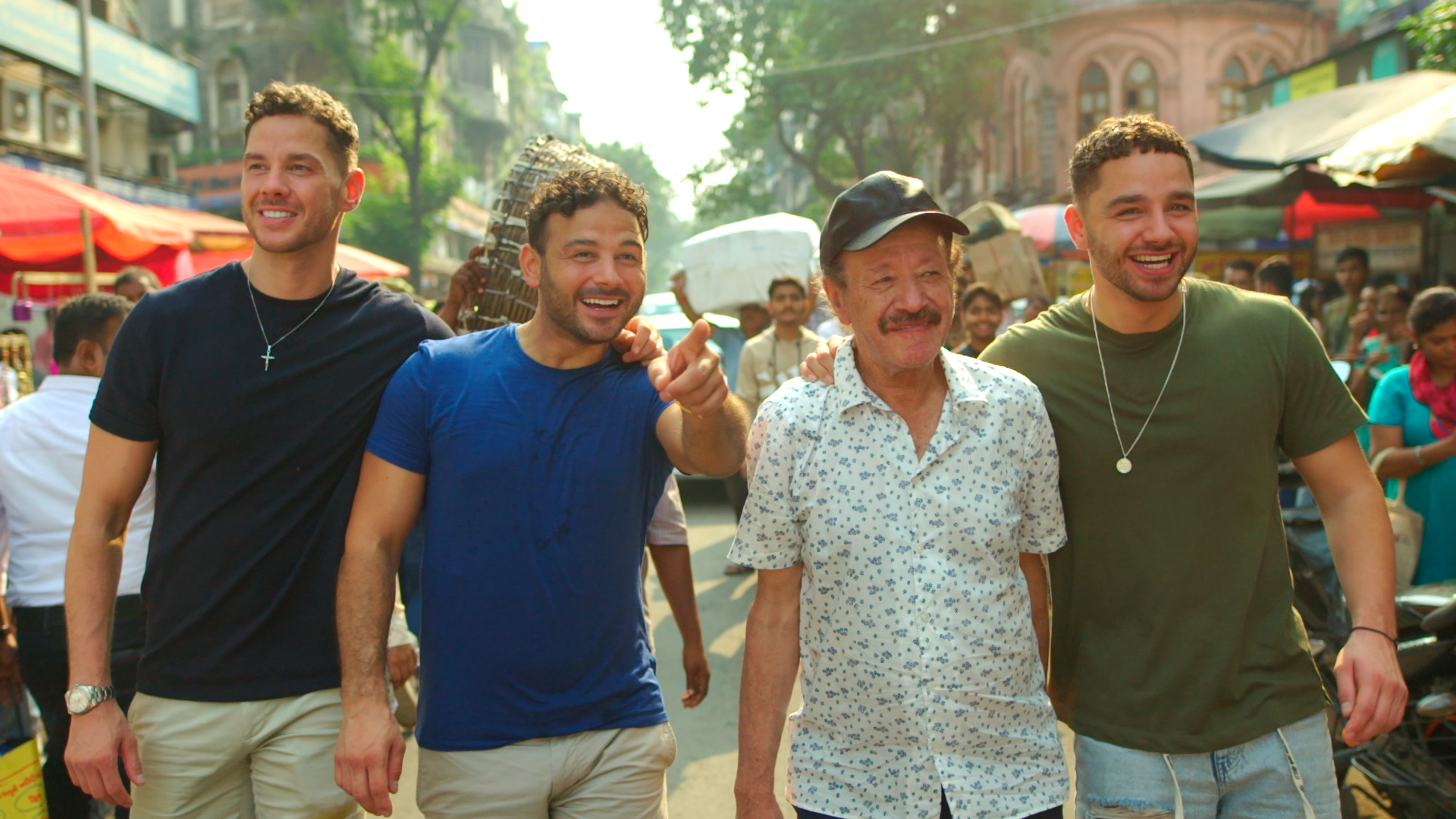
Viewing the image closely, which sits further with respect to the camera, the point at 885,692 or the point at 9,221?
the point at 9,221

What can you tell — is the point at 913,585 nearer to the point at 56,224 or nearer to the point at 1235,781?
the point at 1235,781

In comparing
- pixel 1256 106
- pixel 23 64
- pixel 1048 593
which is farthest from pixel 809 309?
pixel 23 64

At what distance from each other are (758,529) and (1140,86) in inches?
1092

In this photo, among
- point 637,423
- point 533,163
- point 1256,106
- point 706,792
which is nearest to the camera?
point 637,423

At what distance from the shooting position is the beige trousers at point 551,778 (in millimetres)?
2309

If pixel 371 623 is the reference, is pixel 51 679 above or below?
below

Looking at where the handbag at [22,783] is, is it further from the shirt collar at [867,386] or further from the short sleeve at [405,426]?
the shirt collar at [867,386]

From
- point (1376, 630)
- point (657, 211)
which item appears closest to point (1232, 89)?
point (1376, 630)

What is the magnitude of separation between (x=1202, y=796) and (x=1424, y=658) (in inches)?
67.2

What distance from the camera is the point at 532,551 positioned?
7.68ft

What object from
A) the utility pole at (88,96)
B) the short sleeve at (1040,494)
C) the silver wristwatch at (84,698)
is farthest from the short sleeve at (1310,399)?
the utility pole at (88,96)

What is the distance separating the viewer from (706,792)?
4465mm

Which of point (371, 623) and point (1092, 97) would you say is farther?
point (1092, 97)

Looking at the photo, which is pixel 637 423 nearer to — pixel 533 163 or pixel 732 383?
pixel 533 163
